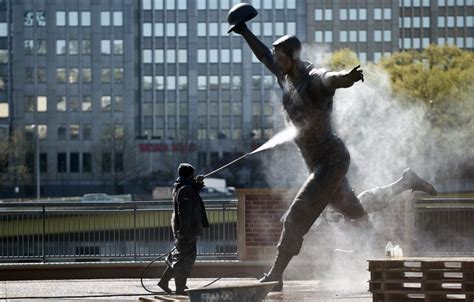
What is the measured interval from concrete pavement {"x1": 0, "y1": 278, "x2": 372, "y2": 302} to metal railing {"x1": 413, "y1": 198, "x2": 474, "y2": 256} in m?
4.20

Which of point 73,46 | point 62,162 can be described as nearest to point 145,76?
point 73,46

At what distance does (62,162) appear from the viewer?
138m

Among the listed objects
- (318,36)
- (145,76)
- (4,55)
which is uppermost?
(318,36)

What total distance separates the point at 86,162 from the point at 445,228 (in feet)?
368

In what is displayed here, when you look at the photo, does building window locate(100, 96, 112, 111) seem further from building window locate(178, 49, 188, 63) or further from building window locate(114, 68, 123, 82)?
building window locate(178, 49, 188, 63)

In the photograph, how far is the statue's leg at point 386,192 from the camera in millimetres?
17078

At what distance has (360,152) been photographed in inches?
828

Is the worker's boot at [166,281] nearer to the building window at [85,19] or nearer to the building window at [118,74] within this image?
the building window at [118,74]

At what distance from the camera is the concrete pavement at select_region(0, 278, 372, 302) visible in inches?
683

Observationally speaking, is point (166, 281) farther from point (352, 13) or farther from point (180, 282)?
point (352, 13)

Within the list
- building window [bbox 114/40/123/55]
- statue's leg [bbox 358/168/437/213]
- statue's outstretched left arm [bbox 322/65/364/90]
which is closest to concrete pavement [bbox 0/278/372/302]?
statue's leg [bbox 358/168/437/213]

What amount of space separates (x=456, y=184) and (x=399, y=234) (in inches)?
2682

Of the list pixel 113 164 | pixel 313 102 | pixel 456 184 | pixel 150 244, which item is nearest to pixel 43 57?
pixel 113 164

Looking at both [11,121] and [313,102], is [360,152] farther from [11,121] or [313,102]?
[11,121]
